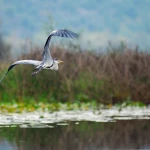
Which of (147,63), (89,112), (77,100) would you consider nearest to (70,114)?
(89,112)

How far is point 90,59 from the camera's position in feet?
71.2

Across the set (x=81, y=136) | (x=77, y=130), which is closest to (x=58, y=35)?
(x=81, y=136)

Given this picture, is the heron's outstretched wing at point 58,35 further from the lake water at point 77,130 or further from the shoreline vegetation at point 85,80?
the shoreline vegetation at point 85,80

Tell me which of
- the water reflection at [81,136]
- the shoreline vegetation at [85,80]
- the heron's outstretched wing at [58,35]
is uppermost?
the heron's outstretched wing at [58,35]

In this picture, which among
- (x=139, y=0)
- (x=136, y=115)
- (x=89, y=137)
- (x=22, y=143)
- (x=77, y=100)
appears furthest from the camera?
(x=139, y=0)

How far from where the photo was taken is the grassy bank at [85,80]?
2097cm

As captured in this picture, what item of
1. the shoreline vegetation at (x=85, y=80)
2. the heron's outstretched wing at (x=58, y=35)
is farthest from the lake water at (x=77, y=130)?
the shoreline vegetation at (x=85, y=80)

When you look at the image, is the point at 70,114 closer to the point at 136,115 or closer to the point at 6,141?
the point at 136,115

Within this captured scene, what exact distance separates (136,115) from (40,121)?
9.21ft

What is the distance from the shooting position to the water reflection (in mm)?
12273

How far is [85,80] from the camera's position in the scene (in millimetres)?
21406

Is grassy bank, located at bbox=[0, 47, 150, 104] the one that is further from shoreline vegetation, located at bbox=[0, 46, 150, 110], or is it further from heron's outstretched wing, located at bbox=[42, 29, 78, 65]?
heron's outstretched wing, located at bbox=[42, 29, 78, 65]

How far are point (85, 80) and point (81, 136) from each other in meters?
7.76

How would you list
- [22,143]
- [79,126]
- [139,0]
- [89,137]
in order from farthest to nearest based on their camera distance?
1. [139,0]
2. [79,126]
3. [89,137]
4. [22,143]
